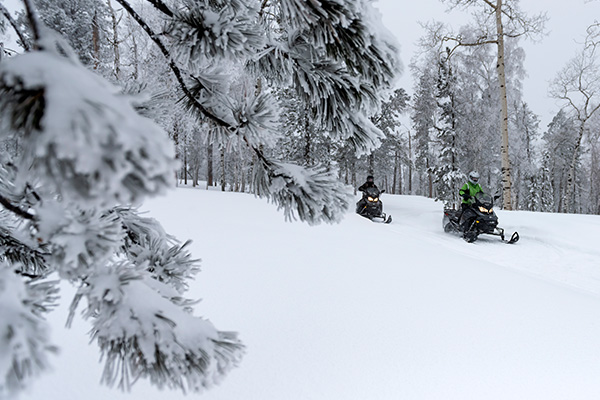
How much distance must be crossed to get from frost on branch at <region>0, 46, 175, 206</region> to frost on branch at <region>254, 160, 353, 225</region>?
68cm

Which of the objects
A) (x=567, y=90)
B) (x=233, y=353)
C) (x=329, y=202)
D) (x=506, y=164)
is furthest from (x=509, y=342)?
(x=567, y=90)

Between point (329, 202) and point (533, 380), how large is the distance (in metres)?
1.88

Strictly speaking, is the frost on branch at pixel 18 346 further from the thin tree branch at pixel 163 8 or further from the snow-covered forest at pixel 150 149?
the thin tree branch at pixel 163 8

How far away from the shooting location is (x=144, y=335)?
2.16ft

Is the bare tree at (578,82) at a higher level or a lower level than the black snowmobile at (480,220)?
higher

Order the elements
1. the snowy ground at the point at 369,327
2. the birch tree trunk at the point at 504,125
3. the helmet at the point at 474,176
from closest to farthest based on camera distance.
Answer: the snowy ground at the point at 369,327 < the helmet at the point at 474,176 < the birch tree trunk at the point at 504,125

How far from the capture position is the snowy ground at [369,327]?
180cm

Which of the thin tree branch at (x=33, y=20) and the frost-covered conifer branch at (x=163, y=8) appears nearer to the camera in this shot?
the thin tree branch at (x=33, y=20)

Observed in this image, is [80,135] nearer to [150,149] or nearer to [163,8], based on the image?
[150,149]

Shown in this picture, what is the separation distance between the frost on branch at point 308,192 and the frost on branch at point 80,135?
26.8 inches

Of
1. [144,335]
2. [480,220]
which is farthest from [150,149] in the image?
[480,220]

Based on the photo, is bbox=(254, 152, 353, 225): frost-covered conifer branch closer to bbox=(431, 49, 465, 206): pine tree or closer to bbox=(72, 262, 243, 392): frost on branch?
bbox=(72, 262, 243, 392): frost on branch

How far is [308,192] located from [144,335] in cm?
62

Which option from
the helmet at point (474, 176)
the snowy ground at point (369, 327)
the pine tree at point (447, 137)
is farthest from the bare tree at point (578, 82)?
the snowy ground at point (369, 327)
